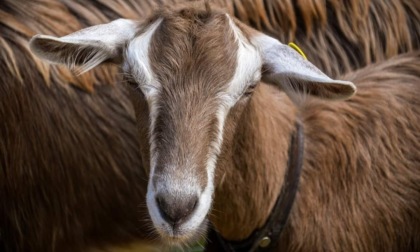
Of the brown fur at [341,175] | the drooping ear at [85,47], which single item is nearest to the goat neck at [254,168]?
the brown fur at [341,175]

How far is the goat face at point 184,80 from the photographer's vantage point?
5215 mm

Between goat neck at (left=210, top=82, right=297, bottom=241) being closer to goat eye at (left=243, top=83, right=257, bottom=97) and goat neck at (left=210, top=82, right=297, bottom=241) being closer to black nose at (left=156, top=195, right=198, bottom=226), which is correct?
goat eye at (left=243, top=83, right=257, bottom=97)

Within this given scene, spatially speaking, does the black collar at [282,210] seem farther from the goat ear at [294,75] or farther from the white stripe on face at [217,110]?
the white stripe on face at [217,110]

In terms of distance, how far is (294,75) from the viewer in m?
5.57

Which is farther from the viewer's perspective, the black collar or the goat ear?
the black collar

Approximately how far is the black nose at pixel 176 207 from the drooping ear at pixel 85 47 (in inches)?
35.0

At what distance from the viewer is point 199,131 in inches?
209

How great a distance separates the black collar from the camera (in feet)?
19.6

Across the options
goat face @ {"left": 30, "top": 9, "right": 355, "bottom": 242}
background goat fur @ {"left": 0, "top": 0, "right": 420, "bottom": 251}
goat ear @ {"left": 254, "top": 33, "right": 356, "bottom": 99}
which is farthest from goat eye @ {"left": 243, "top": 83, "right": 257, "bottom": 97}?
background goat fur @ {"left": 0, "top": 0, "right": 420, "bottom": 251}

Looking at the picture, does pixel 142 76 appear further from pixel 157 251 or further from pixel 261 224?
pixel 157 251

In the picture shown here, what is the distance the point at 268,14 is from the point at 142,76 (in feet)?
5.56

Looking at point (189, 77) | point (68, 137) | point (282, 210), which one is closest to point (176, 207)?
point (189, 77)

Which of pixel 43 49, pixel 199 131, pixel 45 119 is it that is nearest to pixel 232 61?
pixel 199 131

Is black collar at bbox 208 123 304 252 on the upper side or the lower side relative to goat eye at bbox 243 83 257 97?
lower
